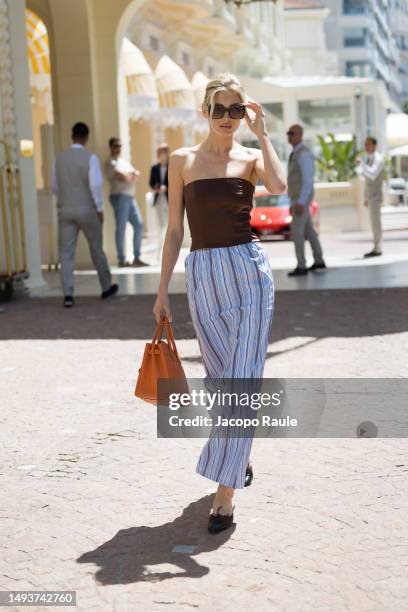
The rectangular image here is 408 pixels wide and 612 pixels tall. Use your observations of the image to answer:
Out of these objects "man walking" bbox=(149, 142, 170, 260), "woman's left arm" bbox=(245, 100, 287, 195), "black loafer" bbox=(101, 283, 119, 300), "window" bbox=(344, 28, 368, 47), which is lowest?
"black loafer" bbox=(101, 283, 119, 300)

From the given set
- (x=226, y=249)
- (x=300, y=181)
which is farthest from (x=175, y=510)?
(x=300, y=181)

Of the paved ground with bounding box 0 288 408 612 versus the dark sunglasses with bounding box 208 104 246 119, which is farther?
the dark sunglasses with bounding box 208 104 246 119

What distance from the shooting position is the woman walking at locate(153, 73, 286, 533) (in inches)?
169

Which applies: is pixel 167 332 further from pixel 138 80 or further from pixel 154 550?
pixel 138 80

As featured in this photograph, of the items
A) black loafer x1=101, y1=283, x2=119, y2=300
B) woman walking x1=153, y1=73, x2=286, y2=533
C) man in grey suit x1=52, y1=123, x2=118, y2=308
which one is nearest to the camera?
woman walking x1=153, y1=73, x2=286, y2=533

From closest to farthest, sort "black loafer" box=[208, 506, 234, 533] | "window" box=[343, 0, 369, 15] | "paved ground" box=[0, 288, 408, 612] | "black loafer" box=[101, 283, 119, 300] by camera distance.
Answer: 1. "paved ground" box=[0, 288, 408, 612]
2. "black loafer" box=[208, 506, 234, 533]
3. "black loafer" box=[101, 283, 119, 300]
4. "window" box=[343, 0, 369, 15]

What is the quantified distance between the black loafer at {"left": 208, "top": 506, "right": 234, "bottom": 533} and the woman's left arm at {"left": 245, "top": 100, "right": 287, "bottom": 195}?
4.22 ft

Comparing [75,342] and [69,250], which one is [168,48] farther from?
[75,342]

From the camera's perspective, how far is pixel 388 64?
11681 centimetres

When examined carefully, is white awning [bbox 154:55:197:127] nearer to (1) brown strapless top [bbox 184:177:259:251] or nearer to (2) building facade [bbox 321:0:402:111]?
(1) brown strapless top [bbox 184:177:259:251]

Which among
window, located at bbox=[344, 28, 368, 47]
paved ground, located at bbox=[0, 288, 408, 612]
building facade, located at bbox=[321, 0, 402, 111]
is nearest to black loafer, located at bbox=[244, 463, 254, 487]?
paved ground, located at bbox=[0, 288, 408, 612]

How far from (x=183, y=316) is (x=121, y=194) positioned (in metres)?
6.87

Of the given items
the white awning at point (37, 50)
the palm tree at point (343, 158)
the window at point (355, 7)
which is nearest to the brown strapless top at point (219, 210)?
the white awning at point (37, 50)

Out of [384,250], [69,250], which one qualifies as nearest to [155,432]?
[69,250]
